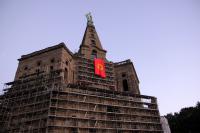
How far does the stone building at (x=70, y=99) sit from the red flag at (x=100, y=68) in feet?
0.99

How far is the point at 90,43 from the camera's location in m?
46.2

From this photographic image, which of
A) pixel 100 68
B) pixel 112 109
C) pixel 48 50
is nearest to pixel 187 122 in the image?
pixel 112 109

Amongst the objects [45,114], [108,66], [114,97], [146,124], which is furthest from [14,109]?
[146,124]

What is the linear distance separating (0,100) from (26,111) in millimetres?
7766

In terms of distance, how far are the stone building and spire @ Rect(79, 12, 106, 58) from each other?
0.90 ft

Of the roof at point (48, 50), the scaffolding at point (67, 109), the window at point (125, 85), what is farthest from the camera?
the window at point (125, 85)

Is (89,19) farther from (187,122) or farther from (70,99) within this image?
(187,122)

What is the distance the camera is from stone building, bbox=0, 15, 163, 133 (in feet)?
99.0

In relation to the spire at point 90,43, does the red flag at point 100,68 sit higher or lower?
lower

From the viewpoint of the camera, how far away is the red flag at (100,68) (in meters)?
41.4

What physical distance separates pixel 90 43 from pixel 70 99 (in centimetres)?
1844

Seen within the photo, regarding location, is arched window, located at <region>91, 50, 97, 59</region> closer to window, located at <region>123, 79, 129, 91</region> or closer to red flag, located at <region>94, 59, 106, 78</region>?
red flag, located at <region>94, 59, 106, 78</region>

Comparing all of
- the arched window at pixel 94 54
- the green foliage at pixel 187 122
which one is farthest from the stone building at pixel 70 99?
the green foliage at pixel 187 122

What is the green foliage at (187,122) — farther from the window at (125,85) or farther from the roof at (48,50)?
the roof at (48,50)
